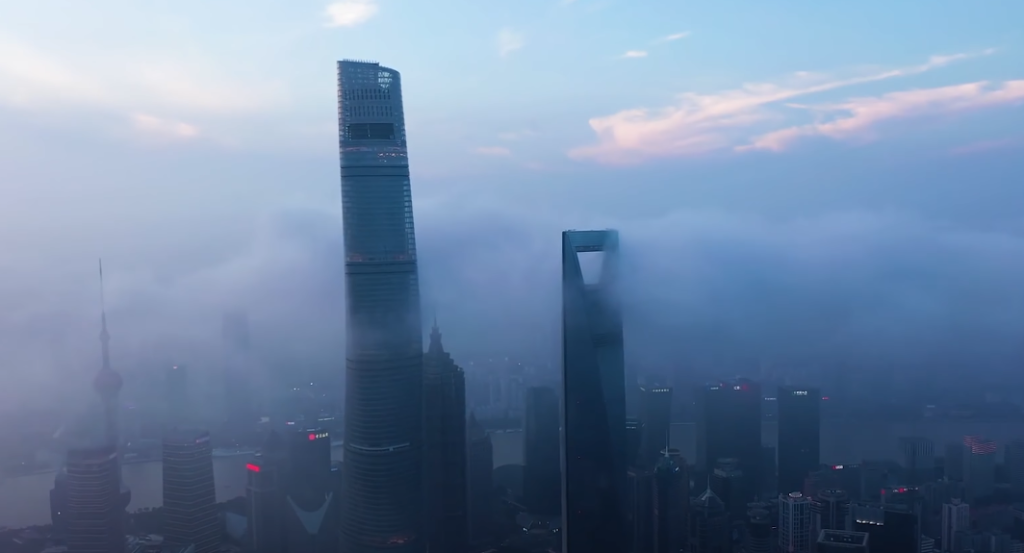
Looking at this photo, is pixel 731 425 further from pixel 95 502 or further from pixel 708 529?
pixel 95 502

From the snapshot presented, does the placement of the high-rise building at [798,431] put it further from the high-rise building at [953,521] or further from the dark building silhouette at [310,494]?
the dark building silhouette at [310,494]

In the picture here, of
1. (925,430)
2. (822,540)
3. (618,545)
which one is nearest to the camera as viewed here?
(618,545)

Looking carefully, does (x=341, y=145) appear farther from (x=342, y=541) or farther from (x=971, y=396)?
(x=971, y=396)

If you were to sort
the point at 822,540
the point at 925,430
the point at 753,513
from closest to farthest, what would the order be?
the point at 822,540
the point at 753,513
the point at 925,430

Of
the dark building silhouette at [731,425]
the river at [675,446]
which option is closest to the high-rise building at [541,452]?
the river at [675,446]

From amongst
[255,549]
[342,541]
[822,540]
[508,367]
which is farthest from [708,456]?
[255,549]

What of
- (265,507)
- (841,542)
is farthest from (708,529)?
(265,507)
